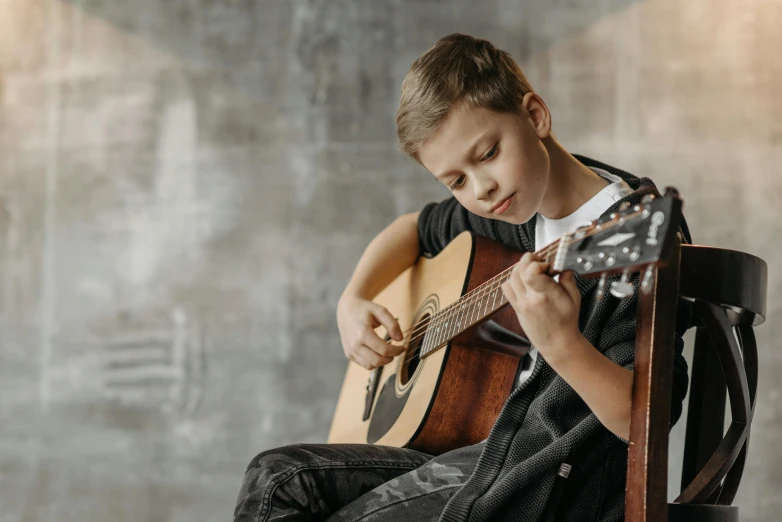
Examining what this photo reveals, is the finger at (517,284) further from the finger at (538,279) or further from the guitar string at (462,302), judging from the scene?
the guitar string at (462,302)

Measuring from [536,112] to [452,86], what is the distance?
0.14 metres

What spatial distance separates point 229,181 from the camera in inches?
96.7

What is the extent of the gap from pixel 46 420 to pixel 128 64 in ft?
3.88

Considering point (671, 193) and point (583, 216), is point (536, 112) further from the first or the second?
point (671, 193)

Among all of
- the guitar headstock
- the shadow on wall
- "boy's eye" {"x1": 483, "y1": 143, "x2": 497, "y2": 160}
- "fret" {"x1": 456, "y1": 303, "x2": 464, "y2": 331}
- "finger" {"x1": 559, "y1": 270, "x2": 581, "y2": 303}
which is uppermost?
the shadow on wall

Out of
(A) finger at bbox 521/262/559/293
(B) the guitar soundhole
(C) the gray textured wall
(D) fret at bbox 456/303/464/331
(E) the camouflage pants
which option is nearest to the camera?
(A) finger at bbox 521/262/559/293

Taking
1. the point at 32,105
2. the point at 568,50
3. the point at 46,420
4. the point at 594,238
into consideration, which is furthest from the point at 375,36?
the point at 594,238

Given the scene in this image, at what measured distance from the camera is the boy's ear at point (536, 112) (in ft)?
3.95

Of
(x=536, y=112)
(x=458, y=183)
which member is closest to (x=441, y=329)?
(x=458, y=183)

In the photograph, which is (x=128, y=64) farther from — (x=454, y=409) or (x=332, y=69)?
(x=454, y=409)

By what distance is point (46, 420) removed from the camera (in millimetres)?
2420

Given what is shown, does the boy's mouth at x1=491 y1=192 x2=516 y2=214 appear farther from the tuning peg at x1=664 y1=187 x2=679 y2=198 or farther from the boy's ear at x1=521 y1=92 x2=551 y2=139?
the tuning peg at x1=664 y1=187 x2=679 y2=198

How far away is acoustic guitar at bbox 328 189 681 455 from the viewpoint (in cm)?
121

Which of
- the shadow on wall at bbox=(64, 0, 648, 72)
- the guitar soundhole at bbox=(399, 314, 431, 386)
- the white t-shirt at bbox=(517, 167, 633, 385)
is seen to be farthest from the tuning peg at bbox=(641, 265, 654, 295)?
the shadow on wall at bbox=(64, 0, 648, 72)
